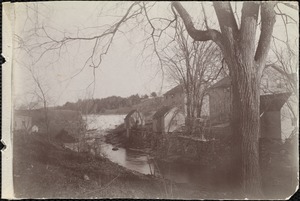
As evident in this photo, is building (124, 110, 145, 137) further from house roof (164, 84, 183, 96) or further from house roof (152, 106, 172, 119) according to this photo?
house roof (164, 84, 183, 96)

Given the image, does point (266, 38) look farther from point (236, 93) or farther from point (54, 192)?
point (54, 192)

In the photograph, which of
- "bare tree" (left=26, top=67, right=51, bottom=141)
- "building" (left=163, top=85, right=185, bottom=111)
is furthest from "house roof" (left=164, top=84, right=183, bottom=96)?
"bare tree" (left=26, top=67, right=51, bottom=141)

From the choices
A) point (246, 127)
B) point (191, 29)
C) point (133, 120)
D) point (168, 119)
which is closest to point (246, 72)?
point (246, 127)

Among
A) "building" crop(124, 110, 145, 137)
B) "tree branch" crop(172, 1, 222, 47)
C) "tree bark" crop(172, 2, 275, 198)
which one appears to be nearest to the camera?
"tree bark" crop(172, 2, 275, 198)

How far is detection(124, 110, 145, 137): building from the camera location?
159 inches

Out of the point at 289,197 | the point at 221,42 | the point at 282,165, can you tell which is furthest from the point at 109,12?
the point at 289,197

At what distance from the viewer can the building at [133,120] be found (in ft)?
13.3

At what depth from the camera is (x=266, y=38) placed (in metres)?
3.67

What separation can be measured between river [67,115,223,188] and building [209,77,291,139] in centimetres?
71

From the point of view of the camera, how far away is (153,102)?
13.0 ft

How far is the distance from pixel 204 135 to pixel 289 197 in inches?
49.7

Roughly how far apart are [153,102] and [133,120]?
0.36 m

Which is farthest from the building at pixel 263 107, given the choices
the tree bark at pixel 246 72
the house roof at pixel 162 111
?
the house roof at pixel 162 111

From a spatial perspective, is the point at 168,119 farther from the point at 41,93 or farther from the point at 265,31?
the point at 41,93
